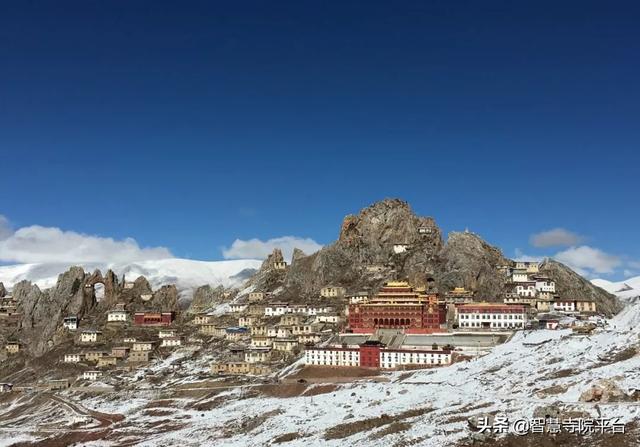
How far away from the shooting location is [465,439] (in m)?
64.8

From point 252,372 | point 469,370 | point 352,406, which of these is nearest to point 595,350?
point 469,370

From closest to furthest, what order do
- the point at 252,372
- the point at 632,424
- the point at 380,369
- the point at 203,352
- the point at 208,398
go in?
the point at 632,424 → the point at 208,398 → the point at 380,369 → the point at 252,372 → the point at 203,352

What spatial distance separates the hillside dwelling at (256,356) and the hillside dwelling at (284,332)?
15610 millimetres

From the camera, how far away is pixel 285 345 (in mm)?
166375

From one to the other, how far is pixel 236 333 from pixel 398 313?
49.5 m

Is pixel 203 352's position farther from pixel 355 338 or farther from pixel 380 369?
pixel 380 369

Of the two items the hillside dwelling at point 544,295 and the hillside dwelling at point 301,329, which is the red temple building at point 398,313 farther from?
the hillside dwelling at point 544,295

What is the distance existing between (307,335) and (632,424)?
112692mm

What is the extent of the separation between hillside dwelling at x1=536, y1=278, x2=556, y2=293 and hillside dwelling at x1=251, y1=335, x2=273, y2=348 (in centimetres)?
8137

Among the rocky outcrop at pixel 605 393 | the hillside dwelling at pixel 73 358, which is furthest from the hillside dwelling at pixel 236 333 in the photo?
the rocky outcrop at pixel 605 393

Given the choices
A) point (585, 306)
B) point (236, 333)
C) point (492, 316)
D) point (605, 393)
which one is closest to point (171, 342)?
point (236, 333)

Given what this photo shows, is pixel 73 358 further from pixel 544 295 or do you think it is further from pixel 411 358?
pixel 544 295

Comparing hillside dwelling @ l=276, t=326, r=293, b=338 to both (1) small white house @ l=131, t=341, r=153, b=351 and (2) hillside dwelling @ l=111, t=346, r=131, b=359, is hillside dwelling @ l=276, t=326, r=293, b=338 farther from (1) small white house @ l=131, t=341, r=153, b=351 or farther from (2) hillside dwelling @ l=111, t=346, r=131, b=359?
(2) hillside dwelling @ l=111, t=346, r=131, b=359

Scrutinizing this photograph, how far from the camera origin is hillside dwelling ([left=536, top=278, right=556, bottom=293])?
19312cm
